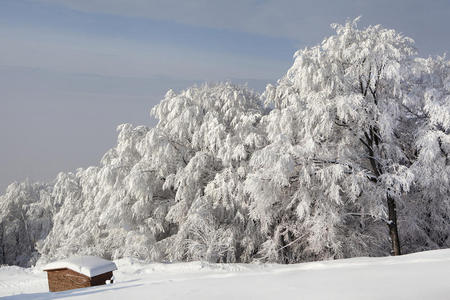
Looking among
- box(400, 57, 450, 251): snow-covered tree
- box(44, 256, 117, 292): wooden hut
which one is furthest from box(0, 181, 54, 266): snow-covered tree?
box(400, 57, 450, 251): snow-covered tree

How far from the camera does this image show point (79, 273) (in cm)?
1148

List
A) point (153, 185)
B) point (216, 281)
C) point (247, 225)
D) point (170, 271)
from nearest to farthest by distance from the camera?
1. point (216, 281)
2. point (170, 271)
3. point (247, 225)
4. point (153, 185)

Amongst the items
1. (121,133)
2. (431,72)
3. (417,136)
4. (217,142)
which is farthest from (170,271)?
(431,72)

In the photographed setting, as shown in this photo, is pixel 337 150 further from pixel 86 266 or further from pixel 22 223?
pixel 22 223

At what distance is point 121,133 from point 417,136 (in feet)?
43.1

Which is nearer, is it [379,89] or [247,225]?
[379,89]

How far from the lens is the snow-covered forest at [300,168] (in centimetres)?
1317

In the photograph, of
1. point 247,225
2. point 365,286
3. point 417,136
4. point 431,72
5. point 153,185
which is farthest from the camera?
point 153,185

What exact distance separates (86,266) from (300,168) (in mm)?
8006

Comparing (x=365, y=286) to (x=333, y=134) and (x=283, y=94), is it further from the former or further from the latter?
(x=283, y=94)

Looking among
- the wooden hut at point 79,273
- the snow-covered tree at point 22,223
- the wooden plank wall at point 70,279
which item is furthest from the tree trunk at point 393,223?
the snow-covered tree at point 22,223

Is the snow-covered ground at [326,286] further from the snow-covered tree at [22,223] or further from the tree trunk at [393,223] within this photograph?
the snow-covered tree at [22,223]

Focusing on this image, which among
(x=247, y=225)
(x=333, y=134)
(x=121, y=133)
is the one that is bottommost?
(x=247, y=225)

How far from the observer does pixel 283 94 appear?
15.8m
